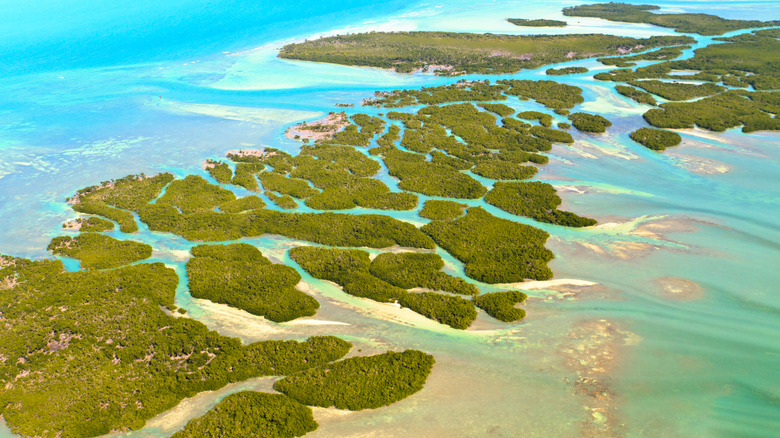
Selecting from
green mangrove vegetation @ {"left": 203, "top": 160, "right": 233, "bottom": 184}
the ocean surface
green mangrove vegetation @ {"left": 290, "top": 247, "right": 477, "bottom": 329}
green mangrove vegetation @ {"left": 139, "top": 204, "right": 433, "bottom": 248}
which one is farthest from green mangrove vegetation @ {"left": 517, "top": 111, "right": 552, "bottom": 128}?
green mangrove vegetation @ {"left": 203, "top": 160, "right": 233, "bottom": 184}

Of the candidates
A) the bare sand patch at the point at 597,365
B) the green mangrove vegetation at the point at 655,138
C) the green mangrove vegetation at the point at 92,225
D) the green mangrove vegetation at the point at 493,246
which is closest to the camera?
the bare sand patch at the point at 597,365

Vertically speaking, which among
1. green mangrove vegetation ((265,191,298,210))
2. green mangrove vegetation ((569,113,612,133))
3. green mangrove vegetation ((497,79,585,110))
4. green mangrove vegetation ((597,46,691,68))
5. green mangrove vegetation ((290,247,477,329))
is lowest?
green mangrove vegetation ((290,247,477,329))

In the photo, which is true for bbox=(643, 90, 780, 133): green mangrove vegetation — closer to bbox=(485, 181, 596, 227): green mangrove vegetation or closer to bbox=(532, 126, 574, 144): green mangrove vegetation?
bbox=(532, 126, 574, 144): green mangrove vegetation

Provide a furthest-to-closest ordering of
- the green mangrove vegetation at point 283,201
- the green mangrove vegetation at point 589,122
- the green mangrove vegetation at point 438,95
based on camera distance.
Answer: the green mangrove vegetation at point 438,95 < the green mangrove vegetation at point 589,122 < the green mangrove vegetation at point 283,201

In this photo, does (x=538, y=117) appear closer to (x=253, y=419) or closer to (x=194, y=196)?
(x=194, y=196)

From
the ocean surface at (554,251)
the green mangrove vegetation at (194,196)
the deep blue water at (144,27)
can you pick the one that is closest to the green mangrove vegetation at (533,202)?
the ocean surface at (554,251)

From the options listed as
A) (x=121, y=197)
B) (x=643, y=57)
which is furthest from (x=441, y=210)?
(x=643, y=57)

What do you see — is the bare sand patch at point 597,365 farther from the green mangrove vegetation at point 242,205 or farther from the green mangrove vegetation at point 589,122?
the green mangrove vegetation at point 589,122
